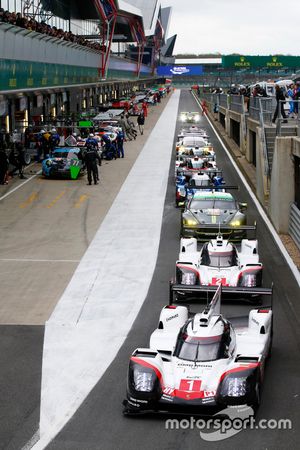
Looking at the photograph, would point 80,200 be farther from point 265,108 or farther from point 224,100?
point 224,100

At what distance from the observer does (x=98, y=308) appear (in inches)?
577

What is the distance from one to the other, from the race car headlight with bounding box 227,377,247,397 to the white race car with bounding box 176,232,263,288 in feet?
16.3

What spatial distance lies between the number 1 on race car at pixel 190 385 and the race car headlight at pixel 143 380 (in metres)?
0.38

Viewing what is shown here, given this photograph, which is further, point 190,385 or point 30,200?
point 30,200

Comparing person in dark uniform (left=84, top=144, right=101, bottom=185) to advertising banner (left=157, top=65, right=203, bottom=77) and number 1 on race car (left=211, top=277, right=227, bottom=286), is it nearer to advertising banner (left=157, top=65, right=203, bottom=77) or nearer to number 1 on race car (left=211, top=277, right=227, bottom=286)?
number 1 on race car (left=211, top=277, right=227, bottom=286)

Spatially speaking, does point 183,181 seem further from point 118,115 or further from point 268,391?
point 118,115

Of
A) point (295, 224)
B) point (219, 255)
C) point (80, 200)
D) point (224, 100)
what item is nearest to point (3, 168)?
point (80, 200)

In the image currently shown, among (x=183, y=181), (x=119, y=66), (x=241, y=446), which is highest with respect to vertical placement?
(x=119, y=66)

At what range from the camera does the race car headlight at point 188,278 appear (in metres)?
15.1

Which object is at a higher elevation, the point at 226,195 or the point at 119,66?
the point at 119,66

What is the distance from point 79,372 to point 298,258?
855 cm

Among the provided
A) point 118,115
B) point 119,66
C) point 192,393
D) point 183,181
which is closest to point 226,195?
point 183,181

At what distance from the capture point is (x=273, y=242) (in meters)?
20.5

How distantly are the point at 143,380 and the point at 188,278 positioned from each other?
5.33 m
